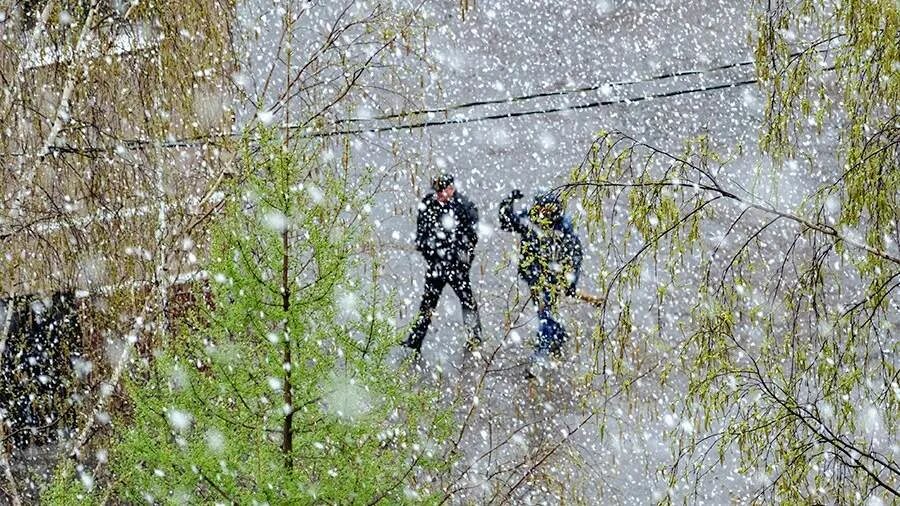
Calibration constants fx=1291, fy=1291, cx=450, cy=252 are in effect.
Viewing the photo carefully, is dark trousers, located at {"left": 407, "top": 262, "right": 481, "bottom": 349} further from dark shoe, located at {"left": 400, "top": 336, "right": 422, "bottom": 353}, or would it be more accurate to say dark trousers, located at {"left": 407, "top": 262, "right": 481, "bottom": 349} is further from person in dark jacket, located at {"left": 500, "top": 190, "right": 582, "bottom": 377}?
person in dark jacket, located at {"left": 500, "top": 190, "right": 582, "bottom": 377}

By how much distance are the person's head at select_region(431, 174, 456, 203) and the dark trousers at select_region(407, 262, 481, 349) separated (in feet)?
Answer: 3.35

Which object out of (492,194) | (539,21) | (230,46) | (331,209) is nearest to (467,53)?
(539,21)

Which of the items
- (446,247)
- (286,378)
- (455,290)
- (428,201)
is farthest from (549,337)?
(286,378)

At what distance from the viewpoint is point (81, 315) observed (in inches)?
314

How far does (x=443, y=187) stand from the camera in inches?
377

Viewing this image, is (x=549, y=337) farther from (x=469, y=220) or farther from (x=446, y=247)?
(x=446, y=247)

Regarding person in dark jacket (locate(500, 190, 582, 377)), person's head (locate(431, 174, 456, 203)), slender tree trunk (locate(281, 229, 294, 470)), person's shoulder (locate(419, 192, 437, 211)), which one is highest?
person's shoulder (locate(419, 192, 437, 211))

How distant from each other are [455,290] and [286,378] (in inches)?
214

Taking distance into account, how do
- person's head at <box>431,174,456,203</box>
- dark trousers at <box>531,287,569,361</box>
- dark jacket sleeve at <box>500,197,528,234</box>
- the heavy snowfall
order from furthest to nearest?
dark trousers at <box>531,287,569,361</box> < person's head at <box>431,174,456,203</box> < dark jacket sleeve at <box>500,197,528,234</box> < the heavy snowfall

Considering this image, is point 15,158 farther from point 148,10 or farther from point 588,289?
point 588,289

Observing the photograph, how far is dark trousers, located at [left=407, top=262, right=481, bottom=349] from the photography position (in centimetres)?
1030

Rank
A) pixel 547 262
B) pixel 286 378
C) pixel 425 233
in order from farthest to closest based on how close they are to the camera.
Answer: pixel 425 233 → pixel 547 262 → pixel 286 378

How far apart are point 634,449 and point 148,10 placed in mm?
5179

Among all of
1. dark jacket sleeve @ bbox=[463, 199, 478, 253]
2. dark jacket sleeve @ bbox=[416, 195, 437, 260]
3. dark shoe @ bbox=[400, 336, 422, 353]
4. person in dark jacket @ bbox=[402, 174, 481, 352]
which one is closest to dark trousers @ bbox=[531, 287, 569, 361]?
person in dark jacket @ bbox=[402, 174, 481, 352]
